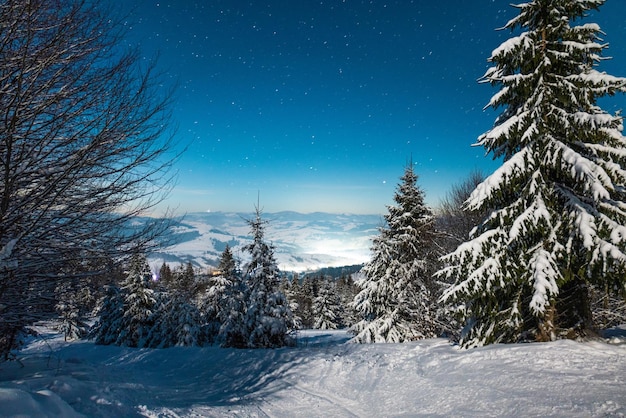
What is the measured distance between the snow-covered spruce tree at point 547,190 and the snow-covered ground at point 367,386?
1.13m

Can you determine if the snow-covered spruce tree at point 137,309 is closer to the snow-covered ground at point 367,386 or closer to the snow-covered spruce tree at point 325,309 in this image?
the snow-covered ground at point 367,386

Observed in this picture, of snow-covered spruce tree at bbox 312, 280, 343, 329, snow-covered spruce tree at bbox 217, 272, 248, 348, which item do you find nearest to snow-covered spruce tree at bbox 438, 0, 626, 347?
snow-covered spruce tree at bbox 217, 272, 248, 348

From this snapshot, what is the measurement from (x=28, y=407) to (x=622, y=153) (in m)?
11.6

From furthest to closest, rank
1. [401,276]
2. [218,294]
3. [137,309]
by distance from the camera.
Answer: [137,309]
[218,294]
[401,276]

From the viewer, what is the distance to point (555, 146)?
25.4 feet

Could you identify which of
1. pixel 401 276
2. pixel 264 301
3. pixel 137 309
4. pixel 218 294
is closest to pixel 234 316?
pixel 264 301

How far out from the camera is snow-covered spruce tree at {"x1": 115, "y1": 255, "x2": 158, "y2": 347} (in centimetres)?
2838

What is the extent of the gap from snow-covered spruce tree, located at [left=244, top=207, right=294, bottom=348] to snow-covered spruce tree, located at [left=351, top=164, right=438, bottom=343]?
13.8 ft

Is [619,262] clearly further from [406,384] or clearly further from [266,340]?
[266,340]

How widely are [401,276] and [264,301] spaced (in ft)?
25.7

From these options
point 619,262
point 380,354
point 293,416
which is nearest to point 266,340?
point 380,354

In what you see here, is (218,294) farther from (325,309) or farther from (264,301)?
(325,309)

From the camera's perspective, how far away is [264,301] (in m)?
18.4

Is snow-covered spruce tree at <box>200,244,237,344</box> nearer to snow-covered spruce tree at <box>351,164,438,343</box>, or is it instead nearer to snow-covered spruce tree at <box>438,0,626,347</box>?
snow-covered spruce tree at <box>351,164,438,343</box>
